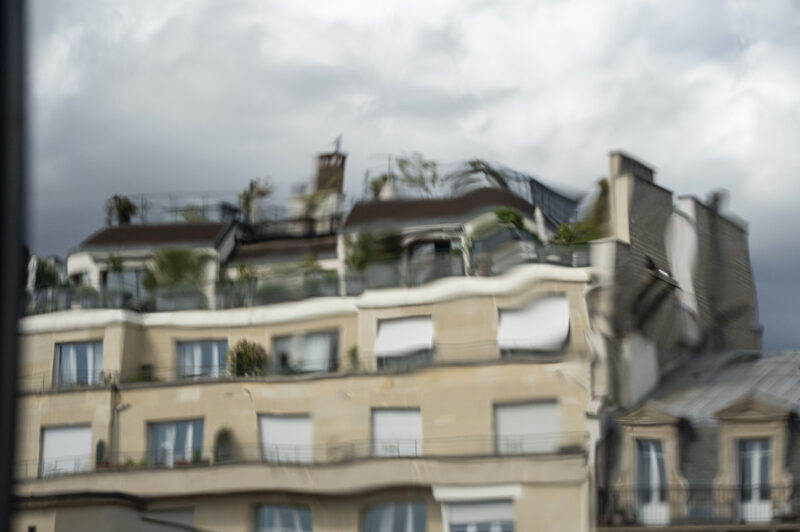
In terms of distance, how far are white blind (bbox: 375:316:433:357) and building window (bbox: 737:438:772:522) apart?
68 cm

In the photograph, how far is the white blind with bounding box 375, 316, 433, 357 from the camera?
1295 mm

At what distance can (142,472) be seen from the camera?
134cm

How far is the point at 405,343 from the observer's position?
1.30m

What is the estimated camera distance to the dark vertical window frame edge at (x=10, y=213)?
1.06 meters

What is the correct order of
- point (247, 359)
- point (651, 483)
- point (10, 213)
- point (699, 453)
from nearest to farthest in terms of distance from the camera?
point (10, 213)
point (247, 359)
point (651, 483)
point (699, 453)

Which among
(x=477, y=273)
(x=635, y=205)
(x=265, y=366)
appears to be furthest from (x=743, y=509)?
(x=265, y=366)

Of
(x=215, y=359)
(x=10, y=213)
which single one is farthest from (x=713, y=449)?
(x=10, y=213)

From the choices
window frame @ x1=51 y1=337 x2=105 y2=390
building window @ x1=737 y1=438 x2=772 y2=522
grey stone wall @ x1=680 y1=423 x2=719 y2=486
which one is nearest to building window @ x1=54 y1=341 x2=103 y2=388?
window frame @ x1=51 y1=337 x2=105 y2=390

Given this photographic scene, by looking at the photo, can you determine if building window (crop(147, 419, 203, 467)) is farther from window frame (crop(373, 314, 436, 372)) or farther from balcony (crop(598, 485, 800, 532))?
balcony (crop(598, 485, 800, 532))

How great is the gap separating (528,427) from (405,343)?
0.17 m

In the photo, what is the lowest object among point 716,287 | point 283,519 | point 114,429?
point 283,519

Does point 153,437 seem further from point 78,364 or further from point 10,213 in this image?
point 10,213

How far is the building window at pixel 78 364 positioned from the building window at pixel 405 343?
35cm

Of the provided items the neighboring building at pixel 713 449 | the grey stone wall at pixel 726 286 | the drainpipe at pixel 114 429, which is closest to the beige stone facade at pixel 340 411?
the drainpipe at pixel 114 429
